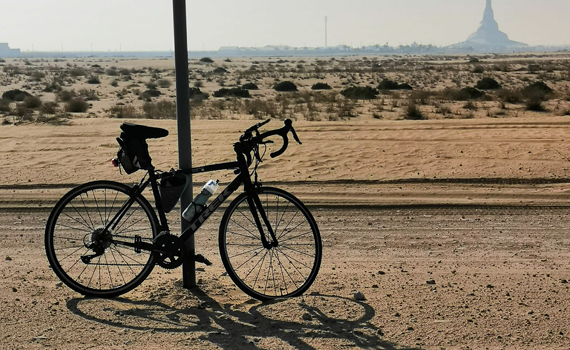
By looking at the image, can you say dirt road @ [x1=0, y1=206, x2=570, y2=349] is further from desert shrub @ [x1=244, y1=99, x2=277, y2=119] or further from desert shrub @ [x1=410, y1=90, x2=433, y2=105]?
desert shrub @ [x1=410, y1=90, x2=433, y2=105]

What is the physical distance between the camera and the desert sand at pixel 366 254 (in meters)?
4.91

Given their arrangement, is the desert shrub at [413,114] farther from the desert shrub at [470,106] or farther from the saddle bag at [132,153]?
the saddle bag at [132,153]

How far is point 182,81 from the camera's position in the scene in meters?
5.66

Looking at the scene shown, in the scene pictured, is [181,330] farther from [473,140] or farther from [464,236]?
[473,140]

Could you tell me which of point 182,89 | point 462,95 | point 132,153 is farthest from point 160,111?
point 132,153

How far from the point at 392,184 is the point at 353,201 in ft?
5.86

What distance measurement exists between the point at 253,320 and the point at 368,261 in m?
2.37

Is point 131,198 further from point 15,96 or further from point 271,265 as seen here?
point 15,96

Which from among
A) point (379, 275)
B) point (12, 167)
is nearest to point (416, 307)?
point (379, 275)

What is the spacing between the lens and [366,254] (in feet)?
25.1

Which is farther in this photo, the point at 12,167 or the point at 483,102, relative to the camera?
the point at 483,102

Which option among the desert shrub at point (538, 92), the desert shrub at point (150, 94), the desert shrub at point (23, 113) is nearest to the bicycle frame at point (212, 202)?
the desert shrub at point (23, 113)

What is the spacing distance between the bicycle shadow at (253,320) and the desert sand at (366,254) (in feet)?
0.05

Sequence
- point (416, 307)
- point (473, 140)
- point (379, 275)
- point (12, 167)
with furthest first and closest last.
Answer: point (473, 140), point (12, 167), point (379, 275), point (416, 307)
